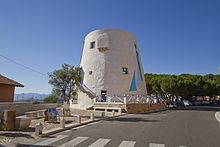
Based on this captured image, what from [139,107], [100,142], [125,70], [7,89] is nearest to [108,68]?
[125,70]

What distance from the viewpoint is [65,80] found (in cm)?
2155

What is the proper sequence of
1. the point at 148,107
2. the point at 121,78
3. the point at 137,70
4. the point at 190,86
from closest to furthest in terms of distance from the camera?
the point at 148,107
the point at 121,78
the point at 137,70
the point at 190,86

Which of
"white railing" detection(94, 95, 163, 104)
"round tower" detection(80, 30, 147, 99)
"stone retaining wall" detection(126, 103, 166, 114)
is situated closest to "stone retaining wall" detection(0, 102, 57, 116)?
"white railing" detection(94, 95, 163, 104)

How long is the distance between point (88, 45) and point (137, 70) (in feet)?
31.3

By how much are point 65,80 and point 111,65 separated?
1355 cm

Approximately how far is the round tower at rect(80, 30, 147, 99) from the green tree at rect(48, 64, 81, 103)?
11081mm

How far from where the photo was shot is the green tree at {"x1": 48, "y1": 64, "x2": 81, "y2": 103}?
21344 millimetres

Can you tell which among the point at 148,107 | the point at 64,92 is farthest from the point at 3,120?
the point at 148,107

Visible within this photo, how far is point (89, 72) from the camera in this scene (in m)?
35.2

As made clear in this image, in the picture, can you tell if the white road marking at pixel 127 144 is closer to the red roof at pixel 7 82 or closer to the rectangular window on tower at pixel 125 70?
the red roof at pixel 7 82

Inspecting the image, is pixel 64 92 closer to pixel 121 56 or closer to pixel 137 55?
pixel 121 56

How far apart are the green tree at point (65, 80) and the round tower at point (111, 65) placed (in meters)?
11.1

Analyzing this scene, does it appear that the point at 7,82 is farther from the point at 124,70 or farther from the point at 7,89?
the point at 124,70

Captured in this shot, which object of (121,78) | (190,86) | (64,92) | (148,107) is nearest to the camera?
(64,92)
